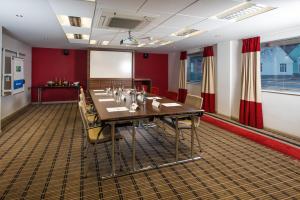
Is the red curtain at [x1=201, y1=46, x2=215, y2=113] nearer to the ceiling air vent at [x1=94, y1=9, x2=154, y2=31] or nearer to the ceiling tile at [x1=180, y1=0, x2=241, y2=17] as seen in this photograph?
the ceiling air vent at [x1=94, y1=9, x2=154, y2=31]

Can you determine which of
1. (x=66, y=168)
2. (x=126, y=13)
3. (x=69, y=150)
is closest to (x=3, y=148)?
(x=69, y=150)

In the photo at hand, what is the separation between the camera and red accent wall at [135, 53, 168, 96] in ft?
32.6

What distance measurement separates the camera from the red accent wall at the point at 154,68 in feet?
32.6

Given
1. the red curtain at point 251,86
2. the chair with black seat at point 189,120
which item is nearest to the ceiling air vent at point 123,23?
the chair with black seat at point 189,120

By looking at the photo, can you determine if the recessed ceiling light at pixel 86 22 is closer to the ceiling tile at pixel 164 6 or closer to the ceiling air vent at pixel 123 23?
the ceiling air vent at pixel 123 23

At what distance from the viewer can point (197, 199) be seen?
213 centimetres

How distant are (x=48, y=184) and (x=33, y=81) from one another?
7261 millimetres

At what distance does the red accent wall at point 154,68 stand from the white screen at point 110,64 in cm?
125

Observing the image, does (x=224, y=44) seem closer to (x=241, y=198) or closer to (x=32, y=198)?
(x=241, y=198)

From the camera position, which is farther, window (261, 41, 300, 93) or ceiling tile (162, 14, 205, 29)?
window (261, 41, 300, 93)

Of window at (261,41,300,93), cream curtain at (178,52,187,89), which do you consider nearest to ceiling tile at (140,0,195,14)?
window at (261,41,300,93)

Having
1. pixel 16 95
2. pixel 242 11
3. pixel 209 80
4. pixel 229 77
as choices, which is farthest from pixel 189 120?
pixel 16 95

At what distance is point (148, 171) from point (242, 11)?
286 cm

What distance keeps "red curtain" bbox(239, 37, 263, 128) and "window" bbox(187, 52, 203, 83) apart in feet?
9.57
